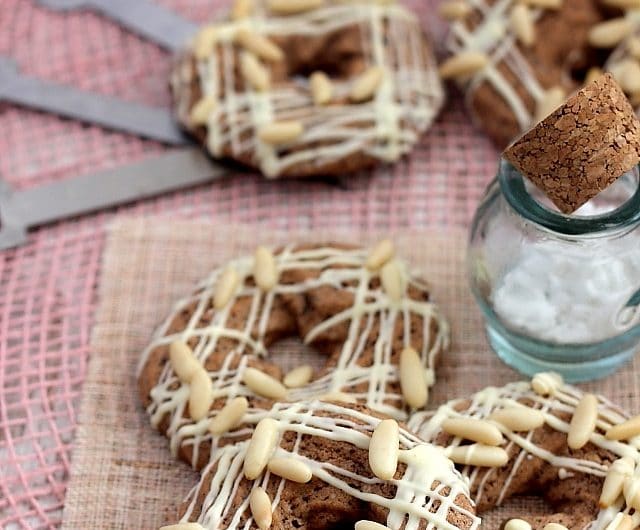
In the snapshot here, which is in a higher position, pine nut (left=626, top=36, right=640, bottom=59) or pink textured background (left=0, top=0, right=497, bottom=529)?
pine nut (left=626, top=36, right=640, bottom=59)

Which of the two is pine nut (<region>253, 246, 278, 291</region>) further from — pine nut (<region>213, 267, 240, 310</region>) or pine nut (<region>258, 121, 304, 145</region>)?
pine nut (<region>258, 121, 304, 145</region>)

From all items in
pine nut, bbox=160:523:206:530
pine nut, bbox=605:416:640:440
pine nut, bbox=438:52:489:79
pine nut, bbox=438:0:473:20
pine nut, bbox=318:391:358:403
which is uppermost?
pine nut, bbox=438:0:473:20

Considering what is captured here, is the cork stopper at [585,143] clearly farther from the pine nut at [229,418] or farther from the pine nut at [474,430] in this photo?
the pine nut at [229,418]

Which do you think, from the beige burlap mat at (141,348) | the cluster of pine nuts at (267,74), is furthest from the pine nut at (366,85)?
the beige burlap mat at (141,348)

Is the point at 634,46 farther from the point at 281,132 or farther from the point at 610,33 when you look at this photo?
the point at 281,132

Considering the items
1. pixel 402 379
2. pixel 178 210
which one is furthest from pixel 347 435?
pixel 178 210

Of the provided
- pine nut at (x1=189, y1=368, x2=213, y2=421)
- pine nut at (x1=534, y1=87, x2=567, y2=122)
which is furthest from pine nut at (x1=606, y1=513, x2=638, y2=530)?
pine nut at (x1=534, y1=87, x2=567, y2=122)
